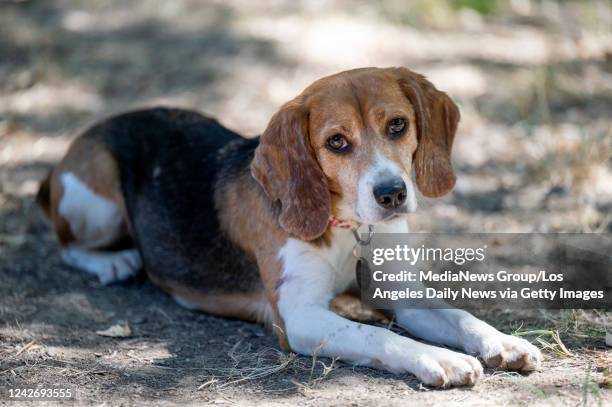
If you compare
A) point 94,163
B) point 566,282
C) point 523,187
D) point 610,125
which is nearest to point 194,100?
point 94,163

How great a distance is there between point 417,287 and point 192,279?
147cm

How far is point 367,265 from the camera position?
198 inches

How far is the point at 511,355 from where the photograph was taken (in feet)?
13.9

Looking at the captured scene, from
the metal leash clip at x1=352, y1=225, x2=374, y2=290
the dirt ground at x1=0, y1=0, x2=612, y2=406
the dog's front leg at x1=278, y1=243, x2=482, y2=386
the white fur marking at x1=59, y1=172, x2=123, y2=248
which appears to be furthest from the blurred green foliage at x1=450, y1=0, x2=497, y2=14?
the dog's front leg at x1=278, y1=243, x2=482, y2=386

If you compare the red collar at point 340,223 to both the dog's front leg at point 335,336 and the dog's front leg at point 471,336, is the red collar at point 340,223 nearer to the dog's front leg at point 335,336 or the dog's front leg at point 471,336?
the dog's front leg at point 335,336

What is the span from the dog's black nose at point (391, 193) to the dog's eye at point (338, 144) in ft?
1.25

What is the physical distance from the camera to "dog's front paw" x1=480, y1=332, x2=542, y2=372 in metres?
4.22

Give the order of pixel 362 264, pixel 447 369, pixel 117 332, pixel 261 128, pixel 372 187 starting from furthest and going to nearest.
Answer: pixel 261 128
pixel 117 332
pixel 362 264
pixel 372 187
pixel 447 369

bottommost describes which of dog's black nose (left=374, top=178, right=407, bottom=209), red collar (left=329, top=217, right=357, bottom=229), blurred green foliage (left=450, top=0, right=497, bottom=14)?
red collar (left=329, top=217, right=357, bottom=229)

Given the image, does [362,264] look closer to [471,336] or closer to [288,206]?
[288,206]

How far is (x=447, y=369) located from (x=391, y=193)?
0.87 m

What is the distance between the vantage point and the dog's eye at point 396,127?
15.3 ft

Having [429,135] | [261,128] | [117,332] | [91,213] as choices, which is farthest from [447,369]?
[261,128]

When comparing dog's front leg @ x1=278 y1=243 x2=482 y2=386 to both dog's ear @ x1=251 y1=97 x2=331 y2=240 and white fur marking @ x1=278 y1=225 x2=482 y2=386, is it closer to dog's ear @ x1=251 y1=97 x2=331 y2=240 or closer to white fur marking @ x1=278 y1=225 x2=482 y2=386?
white fur marking @ x1=278 y1=225 x2=482 y2=386
